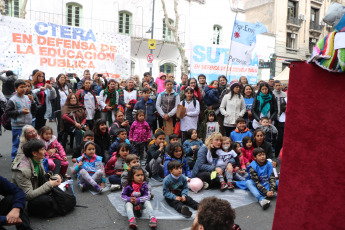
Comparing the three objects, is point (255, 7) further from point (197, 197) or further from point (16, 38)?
point (197, 197)

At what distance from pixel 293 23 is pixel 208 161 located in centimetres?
2579

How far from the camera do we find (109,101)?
284 inches

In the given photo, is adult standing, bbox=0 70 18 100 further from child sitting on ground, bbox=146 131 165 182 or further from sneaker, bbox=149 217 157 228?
sneaker, bbox=149 217 157 228

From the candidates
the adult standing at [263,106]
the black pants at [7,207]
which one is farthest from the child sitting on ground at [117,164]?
the adult standing at [263,106]

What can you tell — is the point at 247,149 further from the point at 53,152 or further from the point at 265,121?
the point at 53,152

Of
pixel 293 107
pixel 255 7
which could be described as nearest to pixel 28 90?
A: pixel 293 107

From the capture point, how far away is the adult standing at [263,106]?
666 centimetres

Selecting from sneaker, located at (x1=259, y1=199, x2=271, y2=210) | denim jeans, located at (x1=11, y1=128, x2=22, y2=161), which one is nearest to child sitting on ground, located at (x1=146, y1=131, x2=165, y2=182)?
sneaker, located at (x1=259, y1=199, x2=271, y2=210)

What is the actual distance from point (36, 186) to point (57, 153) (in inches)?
49.3

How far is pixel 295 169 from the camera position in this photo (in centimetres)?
259

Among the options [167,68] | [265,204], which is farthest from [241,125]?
[167,68]

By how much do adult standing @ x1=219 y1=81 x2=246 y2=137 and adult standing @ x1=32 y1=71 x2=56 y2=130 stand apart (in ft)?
12.8

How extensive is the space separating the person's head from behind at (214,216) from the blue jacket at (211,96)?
204 inches

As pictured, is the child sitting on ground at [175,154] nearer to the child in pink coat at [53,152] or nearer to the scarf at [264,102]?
the child in pink coat at [53,152]
